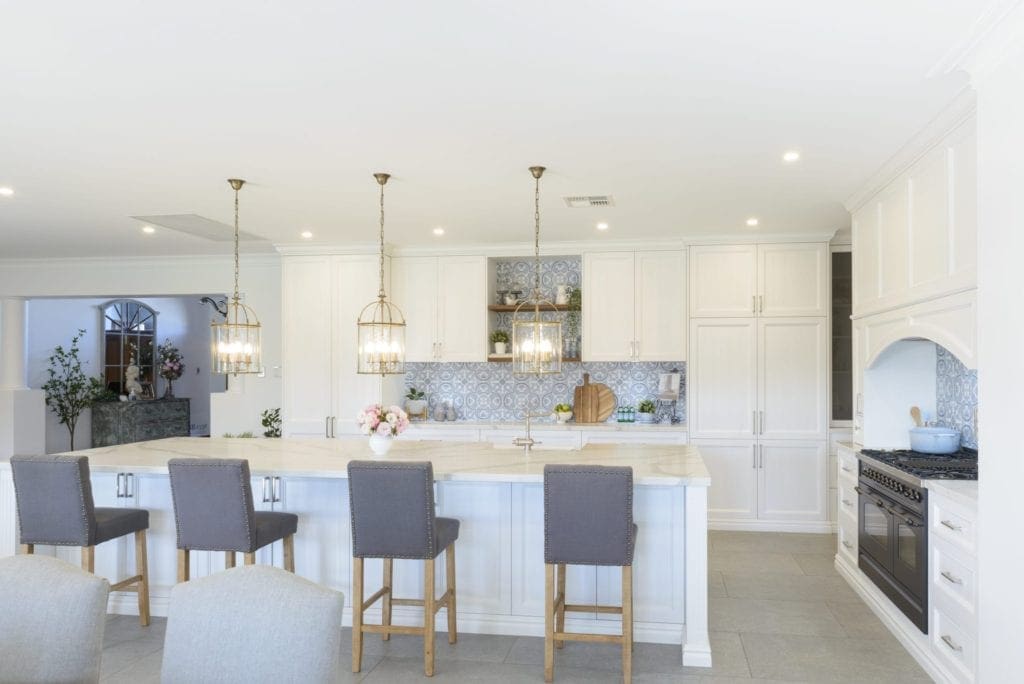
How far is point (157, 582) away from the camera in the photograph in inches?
164

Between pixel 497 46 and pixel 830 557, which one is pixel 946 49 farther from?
pixel 830 557

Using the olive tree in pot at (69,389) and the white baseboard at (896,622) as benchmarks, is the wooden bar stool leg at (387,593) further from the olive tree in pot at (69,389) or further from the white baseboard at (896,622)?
the olive tree in pot at (69,389)

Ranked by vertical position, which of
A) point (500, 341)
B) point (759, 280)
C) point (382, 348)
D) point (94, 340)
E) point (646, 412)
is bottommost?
point (646, 412)

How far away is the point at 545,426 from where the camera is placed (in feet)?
21.0

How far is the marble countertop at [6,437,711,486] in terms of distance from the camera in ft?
11.7

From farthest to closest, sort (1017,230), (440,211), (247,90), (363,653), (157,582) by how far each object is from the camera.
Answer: (440,211), (157,582), (363,653), (247,90), (1017,230)

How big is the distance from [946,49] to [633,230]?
3369 mm

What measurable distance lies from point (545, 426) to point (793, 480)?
2094 millimetres

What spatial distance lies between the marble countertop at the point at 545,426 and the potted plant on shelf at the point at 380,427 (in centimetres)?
229

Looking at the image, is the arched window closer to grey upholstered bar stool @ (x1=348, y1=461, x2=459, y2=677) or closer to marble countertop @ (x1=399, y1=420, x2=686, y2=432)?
marble countertop @ (x1=399, y1=420, x2=686, y2=432)

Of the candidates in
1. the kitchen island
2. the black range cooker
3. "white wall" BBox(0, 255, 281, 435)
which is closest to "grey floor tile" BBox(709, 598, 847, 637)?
the black range cooker

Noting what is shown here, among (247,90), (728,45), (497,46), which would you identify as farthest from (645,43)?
(247,90)

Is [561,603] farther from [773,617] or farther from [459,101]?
[459,101]

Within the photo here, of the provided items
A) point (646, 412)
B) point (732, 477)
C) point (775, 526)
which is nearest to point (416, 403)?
point (646, 412)
